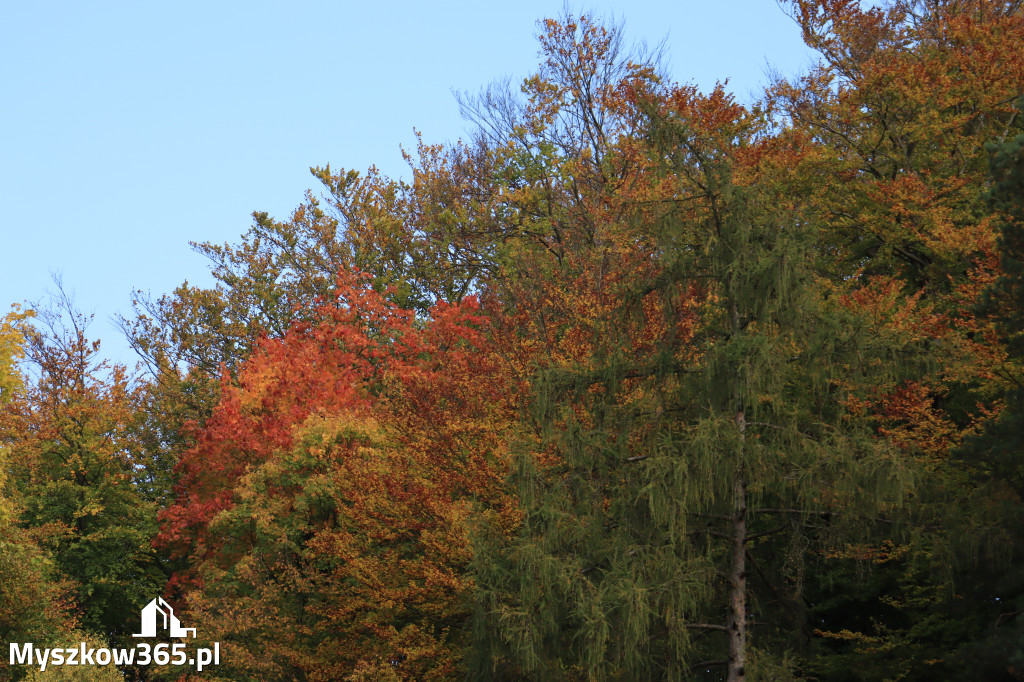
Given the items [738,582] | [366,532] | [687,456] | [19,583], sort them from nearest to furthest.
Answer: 1. [687,456]
2. [738,582]
3. [366,532]
4. [19,583]

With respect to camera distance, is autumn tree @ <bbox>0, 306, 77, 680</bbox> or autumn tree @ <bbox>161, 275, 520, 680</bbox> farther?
autumn tree @ <bbox>0, 306, 77, 680</bbox>

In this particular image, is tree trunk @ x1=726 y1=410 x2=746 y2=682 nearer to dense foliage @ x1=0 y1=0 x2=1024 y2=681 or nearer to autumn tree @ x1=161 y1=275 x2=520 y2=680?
dense foliage @ x1=0 y1=0 x2=1024 y2=681

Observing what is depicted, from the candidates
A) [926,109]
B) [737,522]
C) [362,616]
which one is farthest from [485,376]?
[926,109]

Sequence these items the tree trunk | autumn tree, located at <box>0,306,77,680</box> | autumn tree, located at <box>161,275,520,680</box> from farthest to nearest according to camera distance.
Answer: autumn tree, located at <box>0,306,77,680</box>
autumn tree, located at <box>161,275,520,680</box>
the tree trunk

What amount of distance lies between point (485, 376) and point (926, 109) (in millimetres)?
14141

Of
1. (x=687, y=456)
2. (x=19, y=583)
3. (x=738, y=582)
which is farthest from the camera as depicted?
(x=19, y=583)

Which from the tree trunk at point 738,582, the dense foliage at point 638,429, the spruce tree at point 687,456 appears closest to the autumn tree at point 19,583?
the dense foliage at point 638,429

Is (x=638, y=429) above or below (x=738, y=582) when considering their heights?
above

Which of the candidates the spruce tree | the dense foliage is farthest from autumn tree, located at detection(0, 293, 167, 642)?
the spruce tree

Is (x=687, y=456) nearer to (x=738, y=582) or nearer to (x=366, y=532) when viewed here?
(x=738, y=582)

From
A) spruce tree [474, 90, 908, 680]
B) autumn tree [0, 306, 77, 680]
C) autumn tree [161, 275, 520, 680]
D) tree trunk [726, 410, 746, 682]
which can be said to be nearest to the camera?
spruce tree [474, 90, 908, 680]

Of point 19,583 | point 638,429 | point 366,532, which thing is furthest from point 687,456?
point 19,583

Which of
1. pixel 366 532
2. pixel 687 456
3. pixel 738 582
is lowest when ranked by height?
pixel 738 582

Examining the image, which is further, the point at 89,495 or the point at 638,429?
the point at 89,495
